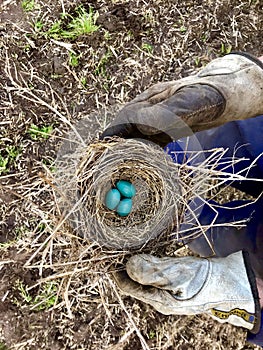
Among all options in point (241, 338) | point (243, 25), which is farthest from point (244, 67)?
point (241, 338)

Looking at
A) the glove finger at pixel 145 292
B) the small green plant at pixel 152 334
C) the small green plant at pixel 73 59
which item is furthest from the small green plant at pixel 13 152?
the small green plant at pixel 152 334

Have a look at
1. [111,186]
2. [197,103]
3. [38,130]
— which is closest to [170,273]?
[111,186]

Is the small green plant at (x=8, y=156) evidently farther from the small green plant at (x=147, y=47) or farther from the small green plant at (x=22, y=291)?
the small green plant at (x=147, y=47)

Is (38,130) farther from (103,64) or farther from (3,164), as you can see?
(103,64)

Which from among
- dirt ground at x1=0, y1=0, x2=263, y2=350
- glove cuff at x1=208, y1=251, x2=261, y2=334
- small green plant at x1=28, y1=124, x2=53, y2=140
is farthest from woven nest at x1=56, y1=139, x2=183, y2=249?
small green plant at x1=28, y1=124, x2=53, y2=140

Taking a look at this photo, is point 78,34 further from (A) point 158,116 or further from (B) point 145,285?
(B) point 145,285

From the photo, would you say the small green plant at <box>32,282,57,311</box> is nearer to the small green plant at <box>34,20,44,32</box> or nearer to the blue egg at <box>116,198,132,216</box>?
the blue egg at <box>116,198,132,216</box>
